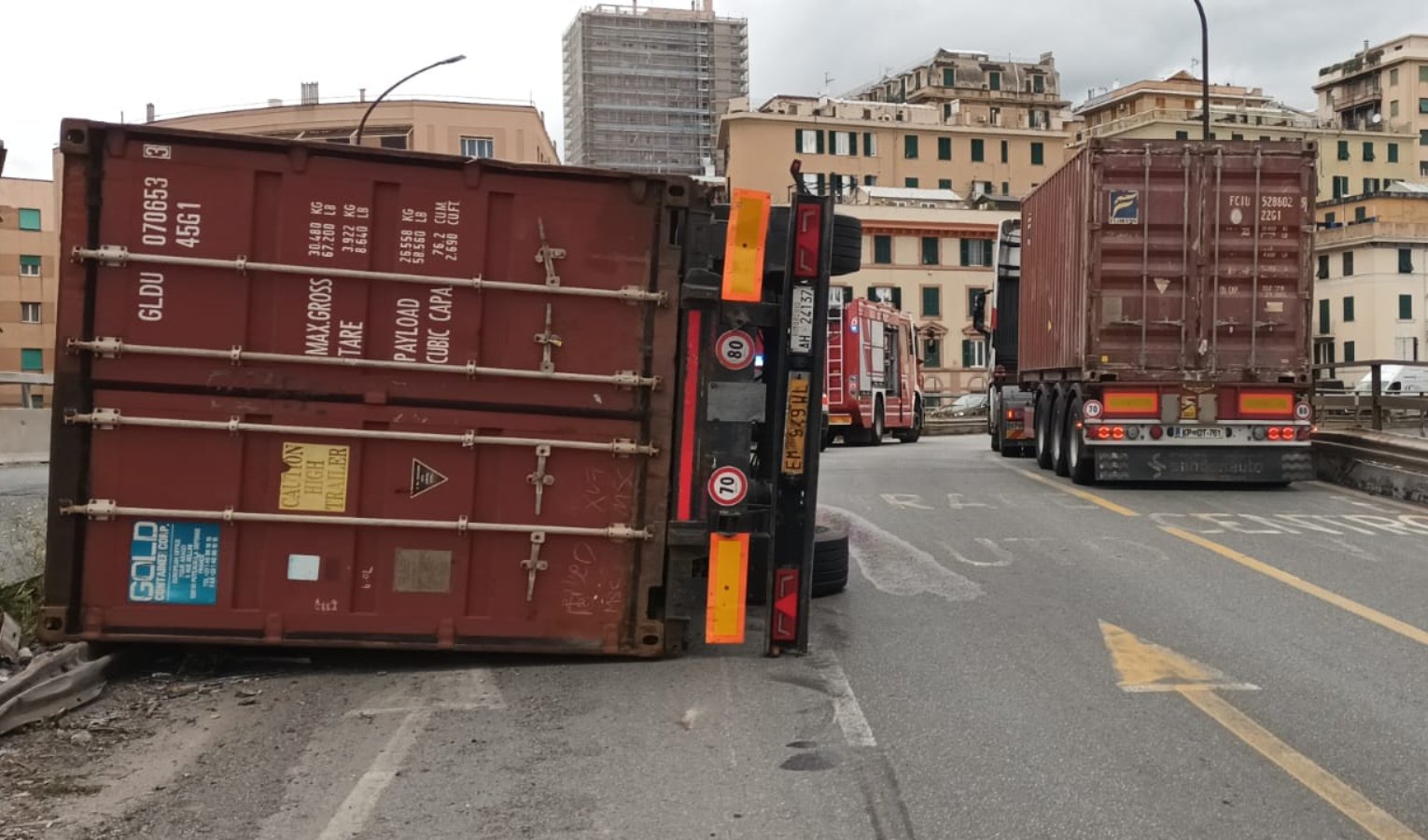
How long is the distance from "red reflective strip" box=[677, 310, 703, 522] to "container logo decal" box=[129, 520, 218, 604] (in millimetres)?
2341

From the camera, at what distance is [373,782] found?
4.95m

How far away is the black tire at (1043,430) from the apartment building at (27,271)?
62325mm

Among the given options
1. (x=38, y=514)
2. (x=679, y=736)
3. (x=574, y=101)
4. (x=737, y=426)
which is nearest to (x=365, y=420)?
(x=737, y=426)

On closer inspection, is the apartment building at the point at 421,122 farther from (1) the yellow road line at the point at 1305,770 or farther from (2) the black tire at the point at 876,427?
(1) the yellow road line at the point at 1305,770

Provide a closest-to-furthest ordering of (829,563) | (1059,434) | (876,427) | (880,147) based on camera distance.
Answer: (829,563) → (1059,434) → (876,427) → (880,147)

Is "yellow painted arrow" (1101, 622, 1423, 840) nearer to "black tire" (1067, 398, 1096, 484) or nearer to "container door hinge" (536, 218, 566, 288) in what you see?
"container door hinge" (536, 218, 566, 288)

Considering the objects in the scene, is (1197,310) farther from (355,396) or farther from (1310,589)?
(355,396)

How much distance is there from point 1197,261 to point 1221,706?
10.1 meters

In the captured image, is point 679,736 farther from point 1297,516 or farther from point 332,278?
point 1297,516

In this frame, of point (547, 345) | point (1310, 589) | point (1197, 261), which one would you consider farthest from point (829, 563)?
point (1197, 261)

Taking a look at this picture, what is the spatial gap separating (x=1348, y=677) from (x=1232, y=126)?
9962 centimetres

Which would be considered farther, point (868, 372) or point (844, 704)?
→ point (868, 372)

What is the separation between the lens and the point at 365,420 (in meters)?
6.37

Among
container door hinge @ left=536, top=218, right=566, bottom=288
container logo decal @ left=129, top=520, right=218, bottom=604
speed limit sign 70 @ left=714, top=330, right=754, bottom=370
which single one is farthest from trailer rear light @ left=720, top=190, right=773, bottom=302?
container logo decal @ left=129, top=520, right=218, bottom=604
